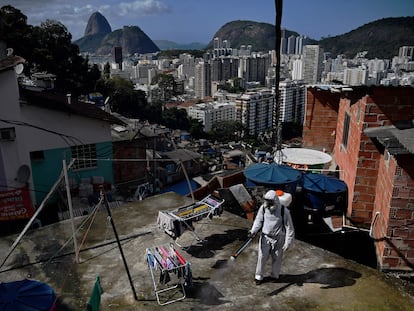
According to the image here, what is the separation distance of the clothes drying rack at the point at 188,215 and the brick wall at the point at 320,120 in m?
6.29

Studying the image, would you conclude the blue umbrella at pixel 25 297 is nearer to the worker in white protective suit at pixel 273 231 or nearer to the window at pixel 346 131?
the worker in white protective suit at pixel 273 231

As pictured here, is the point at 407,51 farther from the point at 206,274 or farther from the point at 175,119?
the point at 175,119

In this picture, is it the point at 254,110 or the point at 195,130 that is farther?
the point at 254,110

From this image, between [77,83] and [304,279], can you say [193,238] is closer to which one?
[304,279]

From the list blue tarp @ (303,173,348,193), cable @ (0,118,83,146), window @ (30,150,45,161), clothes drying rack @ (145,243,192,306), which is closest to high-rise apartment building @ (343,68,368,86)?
blue tarp @ (303,173,348,193)

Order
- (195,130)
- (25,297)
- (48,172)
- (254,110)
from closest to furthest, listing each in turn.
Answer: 1. (25,297)
2. (48,172)
3. (195,130)
4. (254,110)

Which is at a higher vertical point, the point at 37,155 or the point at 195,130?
the point at 37,155

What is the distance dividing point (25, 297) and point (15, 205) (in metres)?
9.69

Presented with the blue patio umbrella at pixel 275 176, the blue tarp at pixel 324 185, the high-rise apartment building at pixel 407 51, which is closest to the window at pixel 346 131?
the blue tarp at pixel 324 185

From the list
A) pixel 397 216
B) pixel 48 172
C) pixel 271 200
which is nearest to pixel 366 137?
pixel 397 216

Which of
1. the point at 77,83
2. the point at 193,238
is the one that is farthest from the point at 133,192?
the point at 77,83

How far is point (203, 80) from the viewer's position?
122 m

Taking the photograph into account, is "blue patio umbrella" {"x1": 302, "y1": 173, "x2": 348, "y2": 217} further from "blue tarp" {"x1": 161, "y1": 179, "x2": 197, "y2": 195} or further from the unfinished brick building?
"blue tarp" {"x1": 161, "y1": 179, "x2": 197, "y2": 195}

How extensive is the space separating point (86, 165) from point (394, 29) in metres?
11.7
